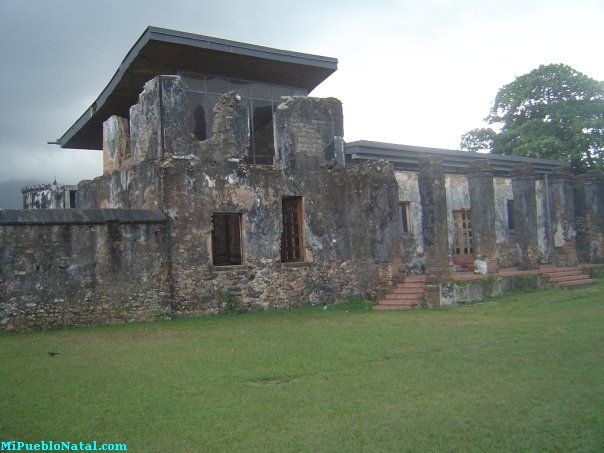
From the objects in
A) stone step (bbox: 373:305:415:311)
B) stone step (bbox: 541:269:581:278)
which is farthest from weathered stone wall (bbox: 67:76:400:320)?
stone step (bbox: 541:269:581:278)

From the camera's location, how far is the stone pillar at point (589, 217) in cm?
2127

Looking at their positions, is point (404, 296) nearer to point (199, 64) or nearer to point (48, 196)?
point (199, 64)

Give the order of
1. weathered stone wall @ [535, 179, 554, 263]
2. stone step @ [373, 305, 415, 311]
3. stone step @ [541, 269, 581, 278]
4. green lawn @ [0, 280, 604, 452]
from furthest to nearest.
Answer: weathered stone wall @ [535, 179, 554, 263]
stone step @ [541, 269, 581, 278]
stone step @ [373, 305, 415, 311]
green lawn @ [0, 280, 604, 452]

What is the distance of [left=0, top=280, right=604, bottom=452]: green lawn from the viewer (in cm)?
497

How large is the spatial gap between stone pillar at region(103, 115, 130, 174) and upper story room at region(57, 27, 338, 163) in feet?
2.76

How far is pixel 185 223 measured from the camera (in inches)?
522

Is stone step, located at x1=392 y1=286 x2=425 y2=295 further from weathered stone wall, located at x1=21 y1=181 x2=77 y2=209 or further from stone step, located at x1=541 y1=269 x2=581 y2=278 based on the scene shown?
weathered stone wall, located at x1=21 y1=181 x2=77 y2=209

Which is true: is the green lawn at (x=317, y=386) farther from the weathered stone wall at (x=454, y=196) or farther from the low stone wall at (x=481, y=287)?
the weathered stone wall at (x=454, y=196)

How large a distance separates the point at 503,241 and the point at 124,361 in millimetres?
16764

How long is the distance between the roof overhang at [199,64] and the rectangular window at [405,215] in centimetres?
497

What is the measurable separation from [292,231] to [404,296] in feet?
11.5

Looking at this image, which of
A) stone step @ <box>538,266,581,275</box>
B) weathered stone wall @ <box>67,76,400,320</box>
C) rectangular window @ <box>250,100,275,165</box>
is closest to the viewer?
weathered stone wall @ <box>67,76,400,320</box>

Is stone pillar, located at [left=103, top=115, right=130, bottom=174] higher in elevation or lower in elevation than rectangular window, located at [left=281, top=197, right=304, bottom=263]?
higher

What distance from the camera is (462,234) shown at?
67.8ft
